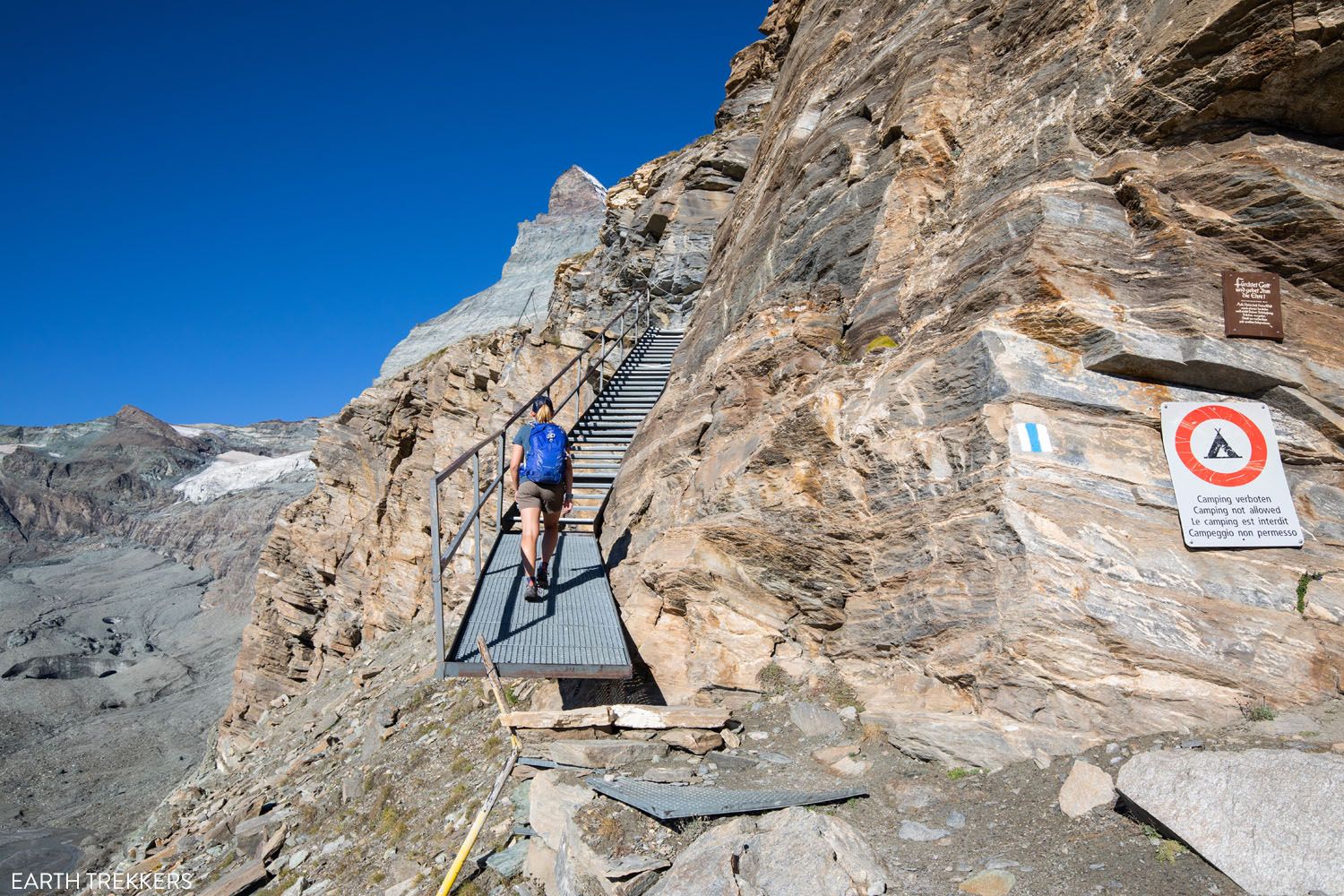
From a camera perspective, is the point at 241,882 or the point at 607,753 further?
the point at 241,882

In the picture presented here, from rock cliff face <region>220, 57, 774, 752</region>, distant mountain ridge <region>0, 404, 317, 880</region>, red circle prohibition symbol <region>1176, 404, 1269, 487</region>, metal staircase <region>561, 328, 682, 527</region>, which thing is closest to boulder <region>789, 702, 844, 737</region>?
red circle prohibition symbol <region>1176, 404, 1269, 487</region>

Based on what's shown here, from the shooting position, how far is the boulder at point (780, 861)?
277 cm

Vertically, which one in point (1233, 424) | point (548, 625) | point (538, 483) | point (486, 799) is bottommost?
point (486, 799)

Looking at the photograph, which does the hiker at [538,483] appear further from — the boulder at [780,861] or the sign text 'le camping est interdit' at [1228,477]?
the sign text 'le camping est interdit' at [1228,477]

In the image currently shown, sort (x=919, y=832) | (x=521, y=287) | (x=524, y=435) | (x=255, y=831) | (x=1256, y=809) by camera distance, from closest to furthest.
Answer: (x=1256, y=809), (x=919, y=832), (x=524, y=435), (x=255, y=831), (x=521, y=287)

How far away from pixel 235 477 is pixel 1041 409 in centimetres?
10867

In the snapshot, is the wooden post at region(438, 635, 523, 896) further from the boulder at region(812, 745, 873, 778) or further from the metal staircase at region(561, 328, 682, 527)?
the metal staircase at region(561, 328, 682, 527)

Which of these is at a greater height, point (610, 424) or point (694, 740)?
point (610, 424)

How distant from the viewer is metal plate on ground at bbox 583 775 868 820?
11.0ft

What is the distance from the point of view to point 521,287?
63.5 metres

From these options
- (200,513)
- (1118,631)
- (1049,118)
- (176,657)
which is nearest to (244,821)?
(1118,631)

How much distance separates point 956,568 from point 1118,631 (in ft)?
2.77

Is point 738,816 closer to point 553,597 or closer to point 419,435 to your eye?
point 553,597

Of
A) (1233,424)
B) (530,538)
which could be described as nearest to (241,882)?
(530,538)
